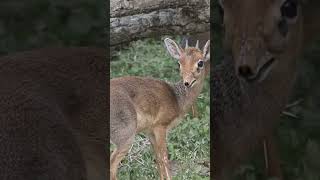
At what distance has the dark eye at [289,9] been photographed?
190 centimetres

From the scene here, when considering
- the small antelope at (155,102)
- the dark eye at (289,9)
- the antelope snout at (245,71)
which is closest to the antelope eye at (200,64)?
the small antelope at (155,102)

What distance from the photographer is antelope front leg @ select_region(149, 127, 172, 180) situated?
199 cm

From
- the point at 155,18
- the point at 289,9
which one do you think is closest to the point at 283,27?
the point at 289,9

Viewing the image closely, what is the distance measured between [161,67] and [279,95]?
0.31 meters

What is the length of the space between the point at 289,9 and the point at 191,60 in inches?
10.2

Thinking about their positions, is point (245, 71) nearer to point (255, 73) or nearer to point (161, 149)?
point (255, 73)

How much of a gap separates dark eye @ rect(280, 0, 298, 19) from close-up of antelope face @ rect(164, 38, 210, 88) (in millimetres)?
191
